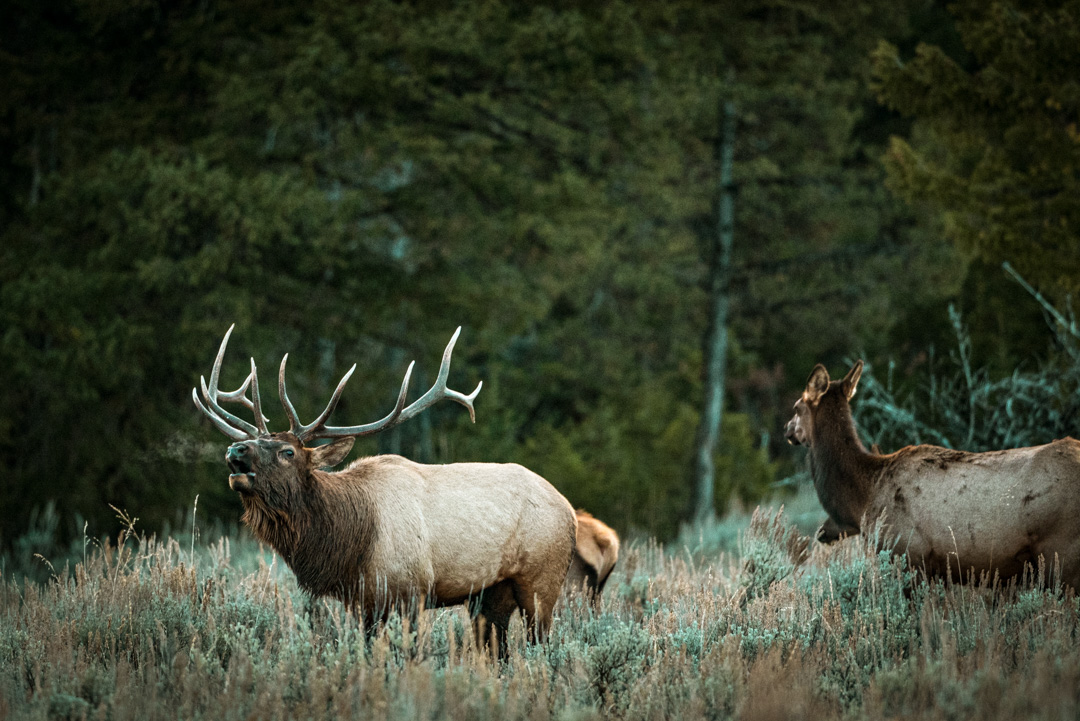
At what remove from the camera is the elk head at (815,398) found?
732 centimetres

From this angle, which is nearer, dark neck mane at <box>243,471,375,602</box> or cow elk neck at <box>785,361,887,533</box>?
dark neck mane at <box>243,471,375,602</box>

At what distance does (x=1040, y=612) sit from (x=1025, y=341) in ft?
25.6

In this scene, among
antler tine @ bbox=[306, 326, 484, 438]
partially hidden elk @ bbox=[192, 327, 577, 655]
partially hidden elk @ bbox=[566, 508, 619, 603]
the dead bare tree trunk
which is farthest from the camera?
the dead bare tree trunk

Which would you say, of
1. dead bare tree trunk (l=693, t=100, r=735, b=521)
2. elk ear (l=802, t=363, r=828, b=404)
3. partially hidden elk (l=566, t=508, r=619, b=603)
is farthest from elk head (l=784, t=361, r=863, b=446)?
dead bare tree trunk (l=693, t=100, r=735, b=521)

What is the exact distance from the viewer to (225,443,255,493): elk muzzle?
549 cm

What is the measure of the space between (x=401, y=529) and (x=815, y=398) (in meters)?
3.22

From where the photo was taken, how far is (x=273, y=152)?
16.0 meters

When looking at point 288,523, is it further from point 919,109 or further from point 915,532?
point 919,109

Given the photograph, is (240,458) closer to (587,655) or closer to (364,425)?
(364,425)

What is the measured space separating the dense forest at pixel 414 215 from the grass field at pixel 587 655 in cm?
618

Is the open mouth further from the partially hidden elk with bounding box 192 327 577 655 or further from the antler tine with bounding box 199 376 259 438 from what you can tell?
the antler tine with bounding box 199 376 259 438

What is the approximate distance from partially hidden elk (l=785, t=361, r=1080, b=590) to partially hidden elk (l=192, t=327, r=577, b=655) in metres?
2.00

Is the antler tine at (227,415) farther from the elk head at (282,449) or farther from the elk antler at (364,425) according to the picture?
the elk antler at (364,425)

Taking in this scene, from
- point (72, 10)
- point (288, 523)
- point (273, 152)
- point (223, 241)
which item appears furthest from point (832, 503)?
point (72, 10)
